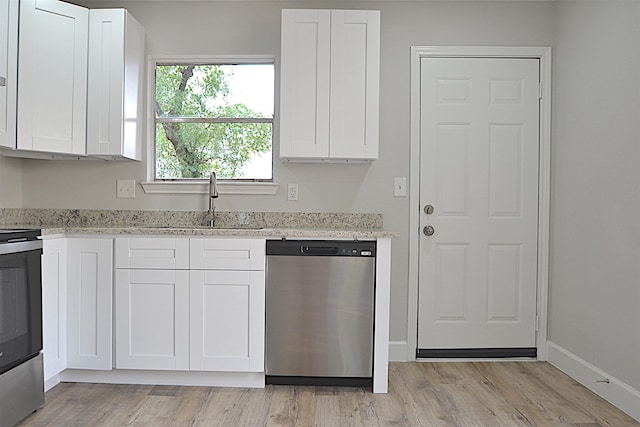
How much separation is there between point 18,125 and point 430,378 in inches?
111

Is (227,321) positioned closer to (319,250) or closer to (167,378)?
(167,378)

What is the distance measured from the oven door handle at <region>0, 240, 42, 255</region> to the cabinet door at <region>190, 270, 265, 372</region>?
0.80m

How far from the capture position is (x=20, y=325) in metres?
2.55

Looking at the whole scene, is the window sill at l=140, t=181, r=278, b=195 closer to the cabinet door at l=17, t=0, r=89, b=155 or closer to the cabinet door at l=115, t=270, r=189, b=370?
the cabinet door at l=17, t=0, r=89, b=155

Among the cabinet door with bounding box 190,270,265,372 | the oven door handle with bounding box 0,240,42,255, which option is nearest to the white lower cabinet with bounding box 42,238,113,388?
the oven door handle with bounding box 0,240,42,255

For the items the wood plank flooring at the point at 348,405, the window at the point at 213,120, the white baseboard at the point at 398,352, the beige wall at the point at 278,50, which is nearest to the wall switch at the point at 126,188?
the beige wall at the point at 278,50

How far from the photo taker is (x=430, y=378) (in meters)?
3.25

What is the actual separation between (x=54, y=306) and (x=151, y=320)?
520 mm

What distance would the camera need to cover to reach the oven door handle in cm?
244

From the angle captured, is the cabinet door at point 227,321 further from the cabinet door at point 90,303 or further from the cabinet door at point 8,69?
the cabinet door at point 8,69

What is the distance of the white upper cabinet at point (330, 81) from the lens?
Result: 3207 mm

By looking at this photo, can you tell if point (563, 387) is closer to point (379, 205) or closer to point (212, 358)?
point (379, 205)

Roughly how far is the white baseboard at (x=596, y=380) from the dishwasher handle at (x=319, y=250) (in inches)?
63.7

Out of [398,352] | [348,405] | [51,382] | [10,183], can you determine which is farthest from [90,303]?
[398,352]
